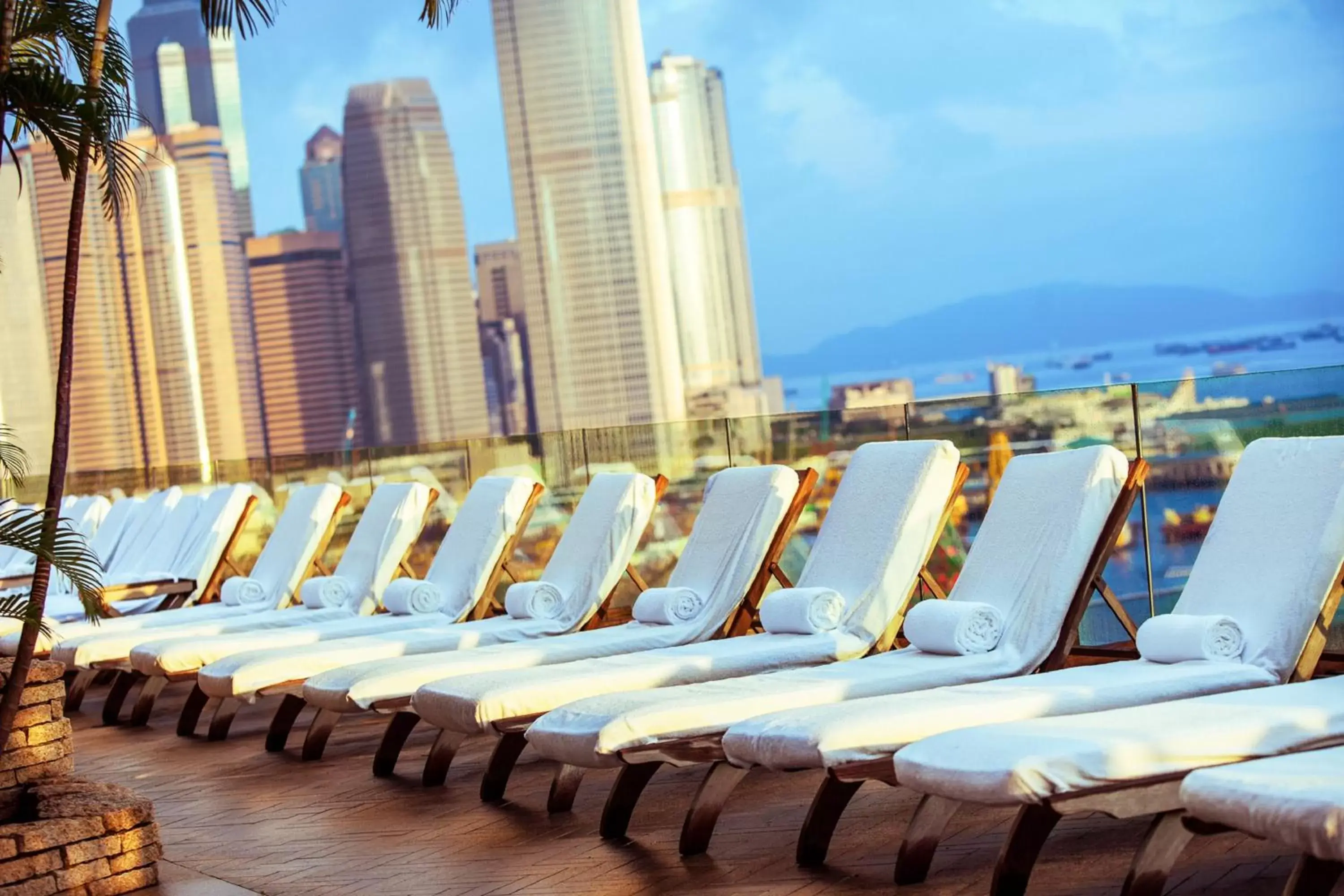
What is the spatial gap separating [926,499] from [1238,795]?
8.45 ft

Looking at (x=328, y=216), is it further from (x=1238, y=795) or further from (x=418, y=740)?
(x=1238, y=795)

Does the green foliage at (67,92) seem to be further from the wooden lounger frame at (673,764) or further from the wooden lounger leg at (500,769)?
the wooden lounger frame at (673,764)

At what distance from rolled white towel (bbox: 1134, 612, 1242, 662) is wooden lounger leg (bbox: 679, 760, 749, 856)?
110 cm

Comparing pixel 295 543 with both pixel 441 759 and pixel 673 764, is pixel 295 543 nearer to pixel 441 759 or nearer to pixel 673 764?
pixel 441 759

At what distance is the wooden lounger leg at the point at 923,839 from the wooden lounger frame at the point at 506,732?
123 cm

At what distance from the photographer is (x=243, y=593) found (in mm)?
8164

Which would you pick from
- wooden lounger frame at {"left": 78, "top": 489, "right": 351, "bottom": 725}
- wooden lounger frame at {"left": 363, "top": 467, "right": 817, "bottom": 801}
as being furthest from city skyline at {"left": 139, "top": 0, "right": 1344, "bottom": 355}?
wooden lounger frame at {"left": 363, "top": 467, "right": 817, "bottom": 801}

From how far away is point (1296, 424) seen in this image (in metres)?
5.46

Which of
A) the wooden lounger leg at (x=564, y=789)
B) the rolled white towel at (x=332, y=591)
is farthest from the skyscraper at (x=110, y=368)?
the wooden lounger leg at (x=564, y=789)

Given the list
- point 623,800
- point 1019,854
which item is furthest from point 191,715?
point 1019,854

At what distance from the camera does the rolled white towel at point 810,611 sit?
5.22 meters

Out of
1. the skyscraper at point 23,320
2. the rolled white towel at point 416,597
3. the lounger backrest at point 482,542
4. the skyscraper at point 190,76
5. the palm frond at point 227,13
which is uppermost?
the skyscraper at point 190,76

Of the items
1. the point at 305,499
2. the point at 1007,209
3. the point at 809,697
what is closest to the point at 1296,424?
the point at 809,697

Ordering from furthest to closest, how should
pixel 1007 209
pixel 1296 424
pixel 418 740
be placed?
pixel 1007 209, pixel 418 740, pixel 1296 424
